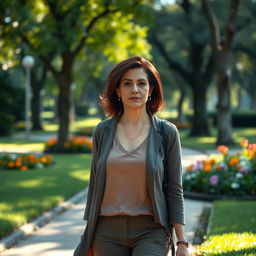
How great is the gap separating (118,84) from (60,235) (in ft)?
13.5

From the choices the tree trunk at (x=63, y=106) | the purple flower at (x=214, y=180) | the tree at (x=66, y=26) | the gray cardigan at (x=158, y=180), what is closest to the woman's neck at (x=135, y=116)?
the gray cardigan at (x=158, y=180)

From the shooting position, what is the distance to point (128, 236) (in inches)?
127

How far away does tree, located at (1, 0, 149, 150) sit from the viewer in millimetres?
18953

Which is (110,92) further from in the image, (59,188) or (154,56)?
(154,56)

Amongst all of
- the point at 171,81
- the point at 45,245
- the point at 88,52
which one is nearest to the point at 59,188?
the point at 45,245

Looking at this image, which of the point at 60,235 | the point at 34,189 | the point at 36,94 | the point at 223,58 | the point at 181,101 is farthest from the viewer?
the point at 181,101

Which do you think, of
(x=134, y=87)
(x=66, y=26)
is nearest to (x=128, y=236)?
(x=134, y=87)

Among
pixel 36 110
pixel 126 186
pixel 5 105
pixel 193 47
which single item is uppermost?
pixel 193 47

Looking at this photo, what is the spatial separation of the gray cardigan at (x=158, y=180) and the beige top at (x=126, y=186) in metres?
0.04

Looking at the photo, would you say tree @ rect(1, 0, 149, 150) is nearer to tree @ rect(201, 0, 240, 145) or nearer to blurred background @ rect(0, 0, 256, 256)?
blurred background @ rect(0, 0, 256, 256)

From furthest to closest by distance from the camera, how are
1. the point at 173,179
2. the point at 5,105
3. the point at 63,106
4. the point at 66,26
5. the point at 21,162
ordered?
the point at 5,105
the point at 63,106
the point at 66,26
the point at 21,162
the point at 173,179

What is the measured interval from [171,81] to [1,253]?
47.2 metres

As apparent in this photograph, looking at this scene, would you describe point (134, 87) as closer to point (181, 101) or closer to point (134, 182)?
point (134, 182)

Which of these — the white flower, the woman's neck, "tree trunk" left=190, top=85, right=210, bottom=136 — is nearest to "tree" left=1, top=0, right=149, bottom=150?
"tree trunk" left=190, top=85, right=210, bottom=136
